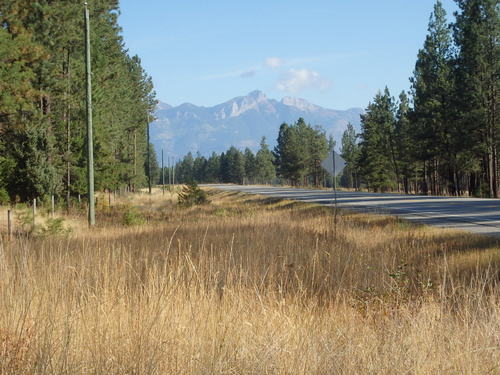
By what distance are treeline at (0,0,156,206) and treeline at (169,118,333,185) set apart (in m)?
33.9

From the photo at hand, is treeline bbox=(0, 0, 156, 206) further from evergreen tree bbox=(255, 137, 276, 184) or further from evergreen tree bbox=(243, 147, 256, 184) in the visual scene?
evergreen tree bbox=(243, 147, 256, 184)

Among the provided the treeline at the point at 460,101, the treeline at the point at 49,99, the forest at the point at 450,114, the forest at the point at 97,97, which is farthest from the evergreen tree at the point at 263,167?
the treeline at the point at 49,99

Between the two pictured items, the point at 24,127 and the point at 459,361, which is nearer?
the point at 459,361

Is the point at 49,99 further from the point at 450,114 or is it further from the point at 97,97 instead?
the point at 450,114

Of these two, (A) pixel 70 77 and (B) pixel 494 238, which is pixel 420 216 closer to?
(B) pixel 494 238

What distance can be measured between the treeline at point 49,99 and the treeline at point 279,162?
111 feet

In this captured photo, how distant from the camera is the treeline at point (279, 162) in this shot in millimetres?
101250

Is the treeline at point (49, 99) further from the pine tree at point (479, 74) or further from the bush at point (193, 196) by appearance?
the pine tree at point (479, 74)

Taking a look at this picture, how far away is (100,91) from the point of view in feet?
108

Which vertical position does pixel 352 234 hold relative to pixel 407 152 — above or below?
below

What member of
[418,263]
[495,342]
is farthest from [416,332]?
[418,263]

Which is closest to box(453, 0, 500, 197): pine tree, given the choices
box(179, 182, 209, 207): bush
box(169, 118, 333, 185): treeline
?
box(179, 182, 209, 207): bush

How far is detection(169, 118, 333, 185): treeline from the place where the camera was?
101250 mm

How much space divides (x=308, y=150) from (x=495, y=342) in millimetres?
100968
